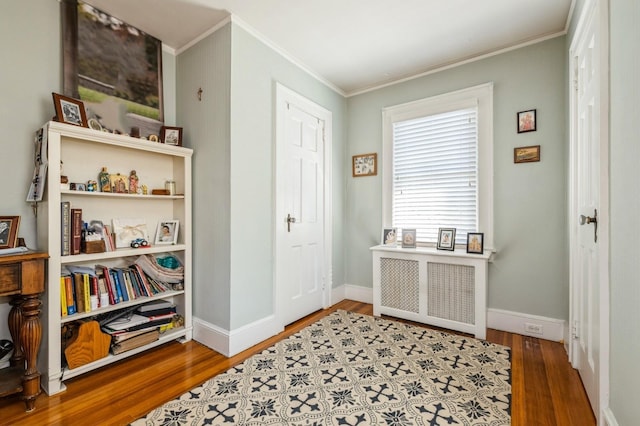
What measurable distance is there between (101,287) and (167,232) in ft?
2.09

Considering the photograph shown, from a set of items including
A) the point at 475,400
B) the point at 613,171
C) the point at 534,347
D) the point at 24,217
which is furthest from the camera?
the point at 534,347

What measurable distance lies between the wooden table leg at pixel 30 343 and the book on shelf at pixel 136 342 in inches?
17.5

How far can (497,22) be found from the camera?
7.91 feet

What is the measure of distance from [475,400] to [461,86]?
111 inches

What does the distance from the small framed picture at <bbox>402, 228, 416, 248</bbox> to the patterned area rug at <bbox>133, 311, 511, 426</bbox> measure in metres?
0.94

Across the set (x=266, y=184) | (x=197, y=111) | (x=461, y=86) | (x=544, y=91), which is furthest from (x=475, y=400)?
(x=197, y=111)

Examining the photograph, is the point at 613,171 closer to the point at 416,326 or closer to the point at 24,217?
the point at 416,326

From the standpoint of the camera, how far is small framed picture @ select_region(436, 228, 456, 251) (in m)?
2.92

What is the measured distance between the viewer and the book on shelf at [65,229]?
6.19 ft

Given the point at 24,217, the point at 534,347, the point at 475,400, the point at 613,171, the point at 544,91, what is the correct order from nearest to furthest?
the point at 613,171 < the point at 475,400 < the point at 24,217 < the point at 534,347 < the point at 544,91

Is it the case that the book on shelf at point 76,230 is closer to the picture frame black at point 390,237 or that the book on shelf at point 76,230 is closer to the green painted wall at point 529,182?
the picture frame black at point 390,237

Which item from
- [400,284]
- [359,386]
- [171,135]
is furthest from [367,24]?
[359,386]

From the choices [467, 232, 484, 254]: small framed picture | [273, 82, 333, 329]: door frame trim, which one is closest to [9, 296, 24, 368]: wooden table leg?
[273, 82, 333, 329]: door frame trim

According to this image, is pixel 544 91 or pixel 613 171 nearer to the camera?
pixel 613 171
